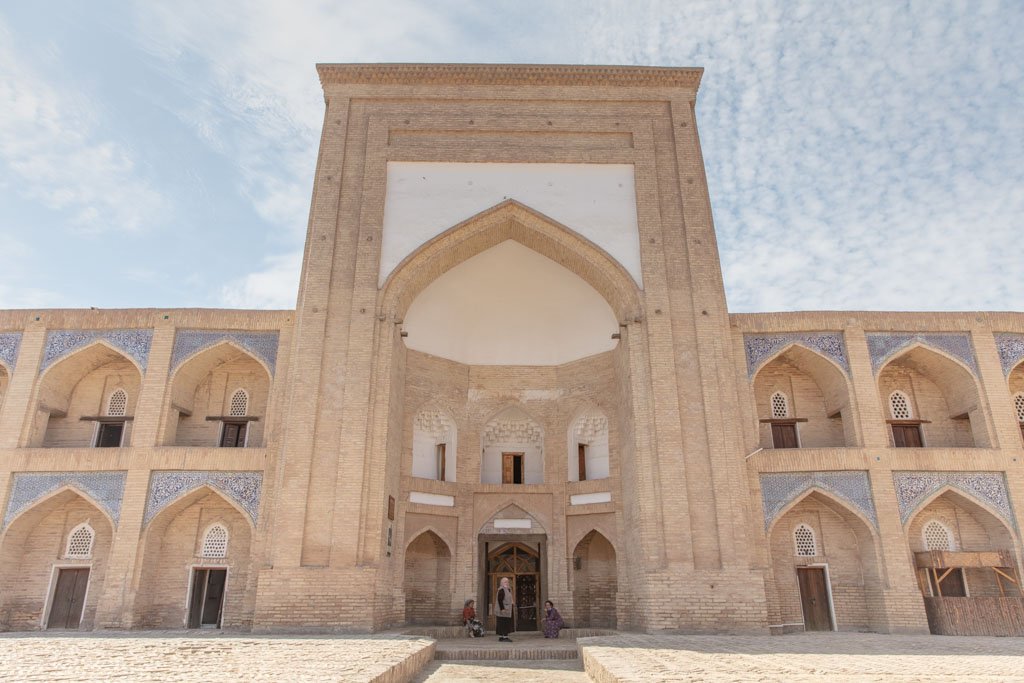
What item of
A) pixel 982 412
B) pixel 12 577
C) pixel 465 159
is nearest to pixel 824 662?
pixel 982 412

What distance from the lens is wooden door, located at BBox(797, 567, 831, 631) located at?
423 inches

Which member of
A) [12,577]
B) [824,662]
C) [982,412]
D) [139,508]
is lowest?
[824,662]

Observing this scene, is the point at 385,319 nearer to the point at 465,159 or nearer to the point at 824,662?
the point at 465,159

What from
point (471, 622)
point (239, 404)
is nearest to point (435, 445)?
point (471, 622)

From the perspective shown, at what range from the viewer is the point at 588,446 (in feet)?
42.5

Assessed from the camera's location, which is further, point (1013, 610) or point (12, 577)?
point (12, 577)

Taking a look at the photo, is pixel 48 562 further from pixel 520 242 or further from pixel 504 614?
pixel 520 242

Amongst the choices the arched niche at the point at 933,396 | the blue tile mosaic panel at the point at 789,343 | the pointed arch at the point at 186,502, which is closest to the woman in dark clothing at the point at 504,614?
the pointed arch at the point at 186,502

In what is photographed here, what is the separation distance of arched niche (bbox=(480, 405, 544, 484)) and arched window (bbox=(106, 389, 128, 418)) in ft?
19.5

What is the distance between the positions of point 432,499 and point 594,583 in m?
3.03

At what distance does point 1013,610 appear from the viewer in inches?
381

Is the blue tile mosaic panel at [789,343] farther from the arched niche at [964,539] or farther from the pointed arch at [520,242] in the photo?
the arched niche at [964,539]

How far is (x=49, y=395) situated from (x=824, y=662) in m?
11.4

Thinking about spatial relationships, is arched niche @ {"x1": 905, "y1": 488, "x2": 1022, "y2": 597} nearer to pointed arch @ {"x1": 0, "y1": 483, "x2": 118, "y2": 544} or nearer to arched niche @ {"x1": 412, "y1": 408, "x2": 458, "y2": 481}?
arched niche @ {"x1": 412, "y1": 408, "x2": 458, "y2": 481}
